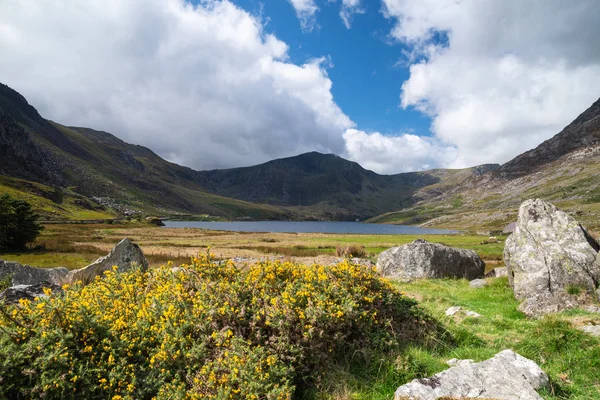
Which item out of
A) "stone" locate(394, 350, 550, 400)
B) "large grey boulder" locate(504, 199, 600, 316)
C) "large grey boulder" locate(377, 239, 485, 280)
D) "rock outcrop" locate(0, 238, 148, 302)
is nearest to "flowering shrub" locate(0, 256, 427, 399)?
"stone" locate(394, 350, 550, 400)

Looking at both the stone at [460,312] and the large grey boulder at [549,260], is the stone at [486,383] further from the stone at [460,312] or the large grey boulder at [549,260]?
the large grey boulder at [549,260]

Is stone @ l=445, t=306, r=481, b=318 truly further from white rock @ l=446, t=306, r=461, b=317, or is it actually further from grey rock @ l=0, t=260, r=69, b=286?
grey rock @ l=0, t=260, r=69, b=286

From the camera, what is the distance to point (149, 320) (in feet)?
22.9

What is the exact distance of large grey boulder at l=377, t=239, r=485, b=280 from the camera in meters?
24.9

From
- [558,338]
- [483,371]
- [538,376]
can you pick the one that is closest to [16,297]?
[483,371]

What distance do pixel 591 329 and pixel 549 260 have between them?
5769mm

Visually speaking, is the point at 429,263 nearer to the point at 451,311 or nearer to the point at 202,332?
the point at 451,311

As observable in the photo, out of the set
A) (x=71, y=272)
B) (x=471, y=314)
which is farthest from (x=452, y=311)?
(x=71, y=272)

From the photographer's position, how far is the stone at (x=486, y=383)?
5.46 m

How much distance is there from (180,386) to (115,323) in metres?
2.30

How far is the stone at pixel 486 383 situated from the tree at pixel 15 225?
142ft

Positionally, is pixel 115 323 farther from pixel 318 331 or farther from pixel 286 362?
pixel 318 331

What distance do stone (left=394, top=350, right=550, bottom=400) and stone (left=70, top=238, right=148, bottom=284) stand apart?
16.3 m

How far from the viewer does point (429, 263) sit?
24938 mm
